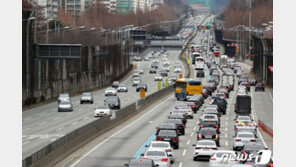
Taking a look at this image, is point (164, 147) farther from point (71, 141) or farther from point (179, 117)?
point (179, 117)

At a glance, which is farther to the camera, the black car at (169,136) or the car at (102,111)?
the car at (102,111)

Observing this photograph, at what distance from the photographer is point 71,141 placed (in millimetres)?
46469

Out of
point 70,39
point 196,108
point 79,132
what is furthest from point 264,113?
point 70,39

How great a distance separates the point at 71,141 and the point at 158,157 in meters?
10.2

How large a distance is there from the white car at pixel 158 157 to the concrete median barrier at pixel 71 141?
517cm

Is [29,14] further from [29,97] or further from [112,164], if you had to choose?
[112,164]

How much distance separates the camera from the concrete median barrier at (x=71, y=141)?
3736 centimetres

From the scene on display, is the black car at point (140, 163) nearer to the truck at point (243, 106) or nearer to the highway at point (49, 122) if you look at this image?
the highway at point (49, 122)

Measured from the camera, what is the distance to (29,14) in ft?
298

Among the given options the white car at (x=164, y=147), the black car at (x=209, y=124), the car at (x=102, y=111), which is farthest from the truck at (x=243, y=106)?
the white car at (x=164, y=147)

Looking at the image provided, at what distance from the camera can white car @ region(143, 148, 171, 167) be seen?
37344mm

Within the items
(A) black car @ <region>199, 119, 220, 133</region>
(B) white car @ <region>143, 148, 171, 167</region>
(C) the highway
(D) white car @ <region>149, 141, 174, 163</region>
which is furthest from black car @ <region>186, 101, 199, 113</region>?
(B) white car @ <region>143, 148, 171, 167</region>

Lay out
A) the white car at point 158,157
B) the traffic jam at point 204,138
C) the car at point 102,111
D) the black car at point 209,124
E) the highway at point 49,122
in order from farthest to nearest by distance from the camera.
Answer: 1. the car at point 102,111
2. the black car at point 209,124
3. the highway at point 49,122
4. the white car at point 158,157
5. the traffic jam at point 204,138

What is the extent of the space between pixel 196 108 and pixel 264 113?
7.30 meters
